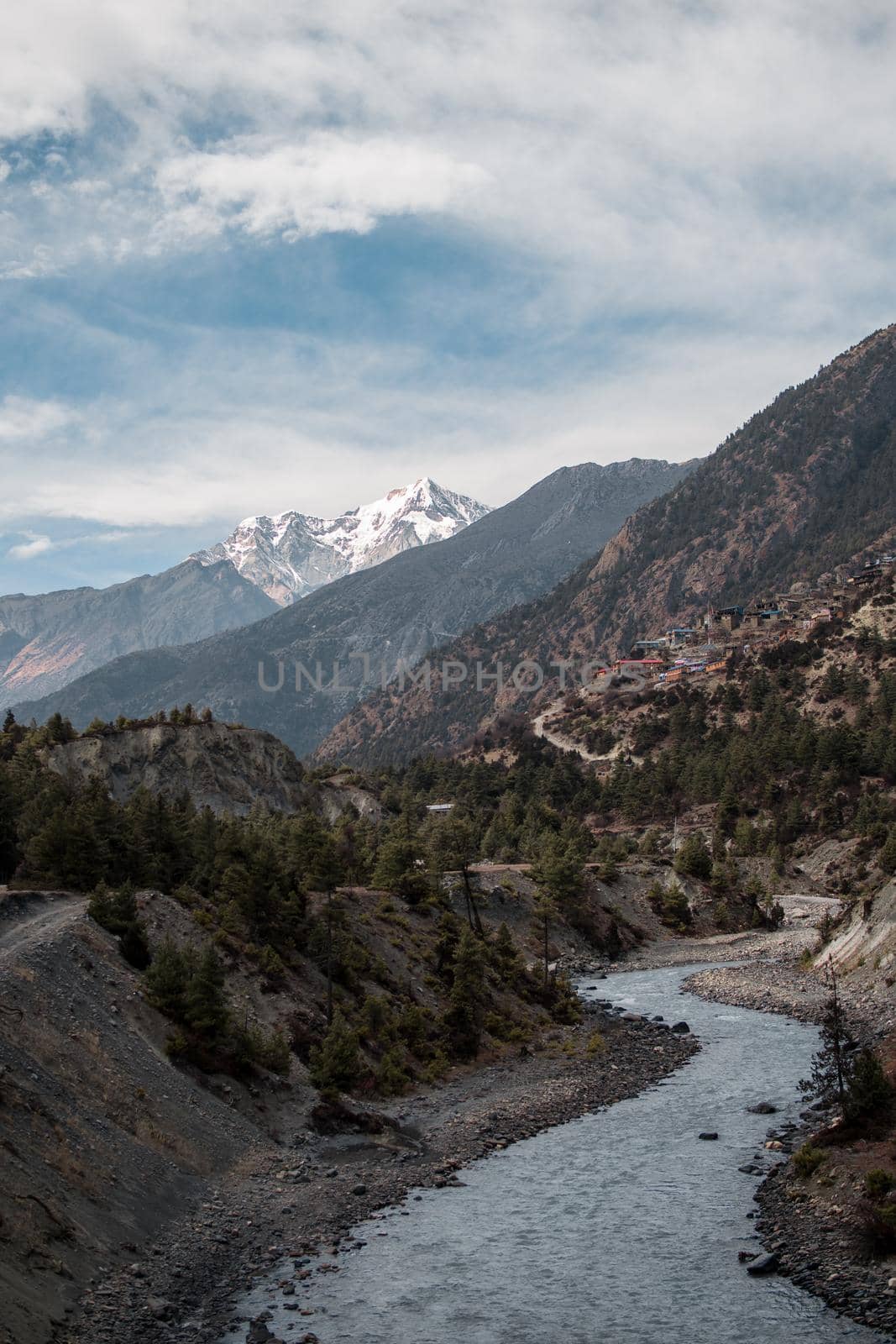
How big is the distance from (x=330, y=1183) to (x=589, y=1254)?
12.6 meters

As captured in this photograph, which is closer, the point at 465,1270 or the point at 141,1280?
the point at 141,1280

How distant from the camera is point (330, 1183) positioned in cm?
4512

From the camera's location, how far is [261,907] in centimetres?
6869

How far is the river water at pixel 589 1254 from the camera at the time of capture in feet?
104

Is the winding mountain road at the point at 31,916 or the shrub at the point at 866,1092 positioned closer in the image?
the shrub at the point at 866,1092

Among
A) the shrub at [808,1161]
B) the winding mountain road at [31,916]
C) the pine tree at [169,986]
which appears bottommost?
the shrub at [808,1161]

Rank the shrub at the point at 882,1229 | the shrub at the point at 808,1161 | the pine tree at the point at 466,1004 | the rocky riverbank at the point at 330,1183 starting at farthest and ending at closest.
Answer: the pine tree at the point at 466,1004 < the shrub at the point at 808,1161 < the shrub at the point at 882,1229 < the rocky riverbank at the point at 330,1183

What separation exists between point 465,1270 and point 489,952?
50357mm

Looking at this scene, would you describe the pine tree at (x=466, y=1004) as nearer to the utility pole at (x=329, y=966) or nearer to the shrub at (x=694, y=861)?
the utility pole at (x=329, y=966)

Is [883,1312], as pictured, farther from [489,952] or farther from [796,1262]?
[489,952]

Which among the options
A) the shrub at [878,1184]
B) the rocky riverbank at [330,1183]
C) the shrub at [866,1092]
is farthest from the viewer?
the shrub at [866,1092]

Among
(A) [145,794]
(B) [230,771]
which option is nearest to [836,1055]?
A: (A) [145,794]

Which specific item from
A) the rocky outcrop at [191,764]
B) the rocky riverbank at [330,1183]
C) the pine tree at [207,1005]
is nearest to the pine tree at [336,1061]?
the rocky riverbank at [330,1183]

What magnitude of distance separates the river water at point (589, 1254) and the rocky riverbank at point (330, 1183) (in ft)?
4.30
